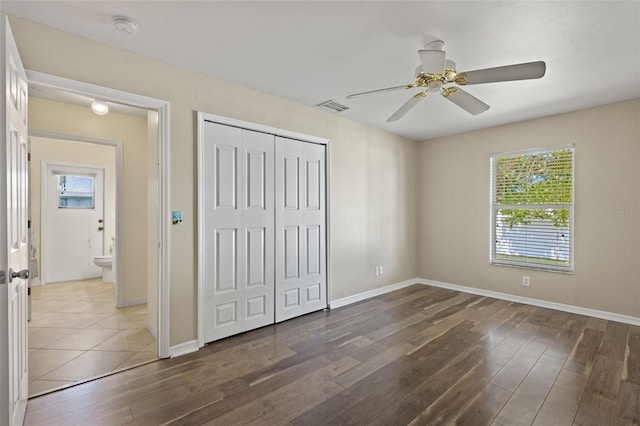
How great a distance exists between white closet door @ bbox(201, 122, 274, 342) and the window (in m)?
3.46

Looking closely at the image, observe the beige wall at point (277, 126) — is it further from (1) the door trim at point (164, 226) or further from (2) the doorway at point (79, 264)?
(2) the doorway at point (79, 264)

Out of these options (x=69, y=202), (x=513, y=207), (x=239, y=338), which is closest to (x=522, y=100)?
(x=513, y=207)

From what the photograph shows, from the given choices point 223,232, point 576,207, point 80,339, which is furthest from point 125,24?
point 576,207

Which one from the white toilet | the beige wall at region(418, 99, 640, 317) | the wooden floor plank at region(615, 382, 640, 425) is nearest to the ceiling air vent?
the beige wall at region(418, 99, 640, 317)

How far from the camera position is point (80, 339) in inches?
120

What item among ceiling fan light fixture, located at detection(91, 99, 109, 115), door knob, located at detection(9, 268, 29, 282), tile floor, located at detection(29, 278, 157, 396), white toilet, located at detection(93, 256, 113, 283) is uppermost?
ceiling fan light fixture, located at detection(91, 99, 109, 115)

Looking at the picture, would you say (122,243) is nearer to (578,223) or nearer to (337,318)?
(337,318)

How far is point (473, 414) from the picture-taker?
197 cm

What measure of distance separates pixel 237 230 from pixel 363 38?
2.12 meters

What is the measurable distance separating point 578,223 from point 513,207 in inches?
30.5

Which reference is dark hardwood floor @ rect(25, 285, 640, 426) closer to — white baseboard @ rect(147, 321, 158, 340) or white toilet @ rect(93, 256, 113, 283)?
white baseboard @ rect(147, 321, 158, 340)

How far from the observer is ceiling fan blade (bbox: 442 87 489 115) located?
253cm

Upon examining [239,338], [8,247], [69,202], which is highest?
[69,202]

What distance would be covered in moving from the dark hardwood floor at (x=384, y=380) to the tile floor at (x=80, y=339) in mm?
248
